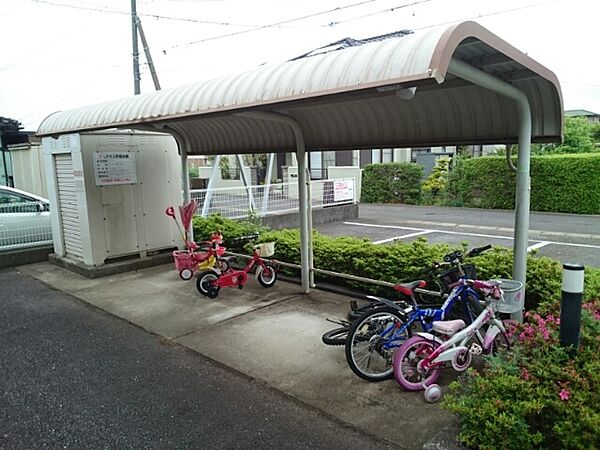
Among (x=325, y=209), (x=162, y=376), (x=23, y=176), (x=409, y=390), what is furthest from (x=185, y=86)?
(x=23, y=176)

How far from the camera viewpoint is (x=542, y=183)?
→ 44.0 ft

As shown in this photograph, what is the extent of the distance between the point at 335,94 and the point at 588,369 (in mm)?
2160

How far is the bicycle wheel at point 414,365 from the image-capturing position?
3070 mm

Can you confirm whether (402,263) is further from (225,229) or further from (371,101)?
(225,229)

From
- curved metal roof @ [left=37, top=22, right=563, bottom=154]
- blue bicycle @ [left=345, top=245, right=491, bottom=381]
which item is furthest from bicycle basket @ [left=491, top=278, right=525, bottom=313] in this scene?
curved metal roof @ [left=37, top=22, right=563, bottom=154]

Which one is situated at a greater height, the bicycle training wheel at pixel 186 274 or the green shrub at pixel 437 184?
the green shrub at pixel 437 184

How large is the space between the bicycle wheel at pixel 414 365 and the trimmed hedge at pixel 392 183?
1346 centimetres

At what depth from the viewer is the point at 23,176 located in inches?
439

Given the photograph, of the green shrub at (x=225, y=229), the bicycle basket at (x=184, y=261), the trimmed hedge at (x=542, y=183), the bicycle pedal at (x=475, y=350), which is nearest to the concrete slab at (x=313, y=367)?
the bicycle pedal at (x=475, y=350)

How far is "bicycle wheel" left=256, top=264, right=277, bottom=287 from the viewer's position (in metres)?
5.77

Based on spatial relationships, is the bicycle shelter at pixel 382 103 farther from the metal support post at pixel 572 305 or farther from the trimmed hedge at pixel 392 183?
the trimmed hedge at pixel 392 183

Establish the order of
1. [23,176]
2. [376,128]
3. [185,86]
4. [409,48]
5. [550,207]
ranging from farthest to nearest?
[550,207] < [23,176] < [376,128] < [185,86] < [409,48]

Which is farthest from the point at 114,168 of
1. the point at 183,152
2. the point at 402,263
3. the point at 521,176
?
the point at 521,176

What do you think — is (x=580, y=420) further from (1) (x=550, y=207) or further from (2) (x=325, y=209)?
(1) (x=550, y=207)
